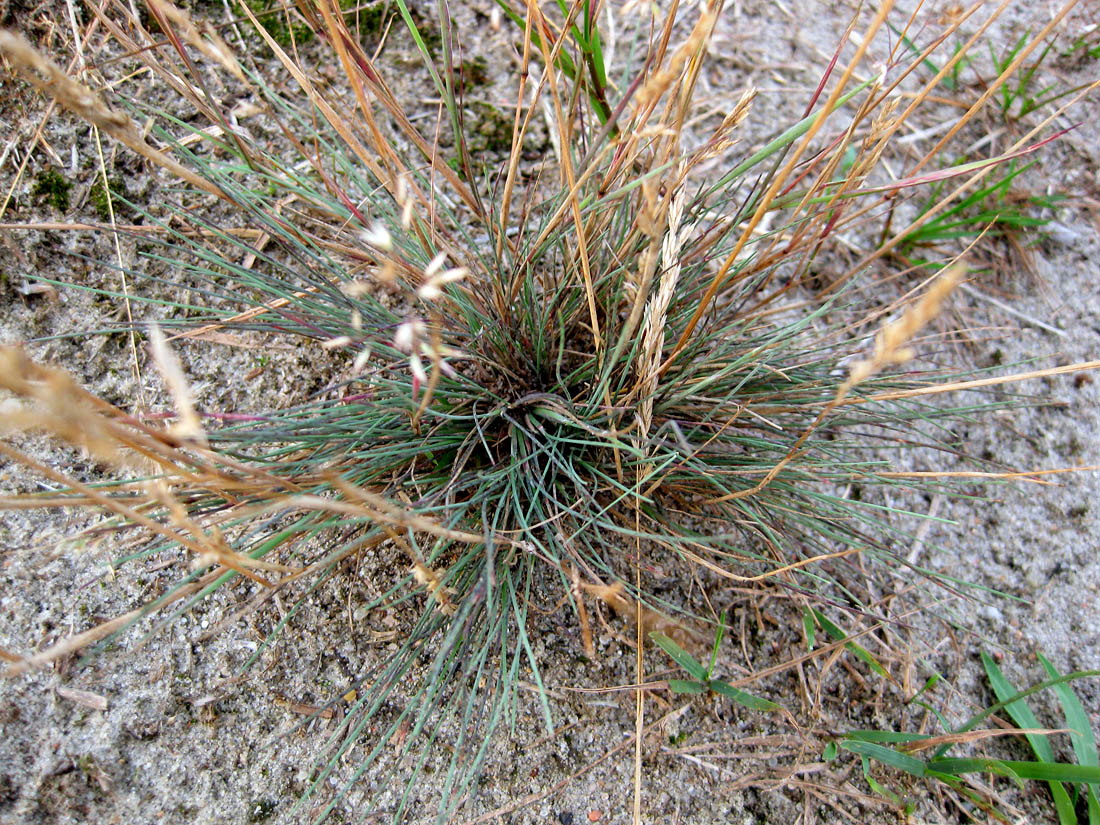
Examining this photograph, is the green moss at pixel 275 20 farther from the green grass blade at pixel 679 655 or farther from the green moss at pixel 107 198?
the green grass blade at pixel 679 655

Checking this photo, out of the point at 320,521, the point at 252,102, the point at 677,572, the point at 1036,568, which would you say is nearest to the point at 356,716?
the point at 320,521

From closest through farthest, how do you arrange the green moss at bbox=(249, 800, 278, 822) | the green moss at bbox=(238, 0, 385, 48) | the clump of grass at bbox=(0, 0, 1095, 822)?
the clump of grass at bbox=(0, 0, 1095, 822) < the green moss at bbox=(249, 800, 278, 822) < the green moss at bbox=(238, 0, 385, 48)

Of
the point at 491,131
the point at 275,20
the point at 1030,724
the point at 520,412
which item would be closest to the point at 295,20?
the point at 275,20

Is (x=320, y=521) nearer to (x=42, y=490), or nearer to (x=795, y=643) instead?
(x=42, y=490)

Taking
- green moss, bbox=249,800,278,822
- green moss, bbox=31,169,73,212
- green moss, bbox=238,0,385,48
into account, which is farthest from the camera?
green moss, bbox=238,0,385,48

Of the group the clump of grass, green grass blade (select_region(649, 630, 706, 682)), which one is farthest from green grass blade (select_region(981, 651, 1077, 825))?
green grass blade (select_region(649, 630, 706, 682))

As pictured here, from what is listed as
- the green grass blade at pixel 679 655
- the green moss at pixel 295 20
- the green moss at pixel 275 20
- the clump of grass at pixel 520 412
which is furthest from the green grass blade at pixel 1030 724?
the green moss at pixel 275 20

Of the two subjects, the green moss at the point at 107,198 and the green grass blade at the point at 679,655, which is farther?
the green moss at the point at 107,198

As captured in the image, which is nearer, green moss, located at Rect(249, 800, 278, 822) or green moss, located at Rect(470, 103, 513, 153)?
green moss, located at Rect(249, 800, 278, 822)

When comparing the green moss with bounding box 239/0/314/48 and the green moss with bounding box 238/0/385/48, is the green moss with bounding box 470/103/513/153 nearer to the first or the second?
the green moss with bounding box 238/0/385/48

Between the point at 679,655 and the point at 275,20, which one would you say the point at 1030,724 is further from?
the point at 275,20
